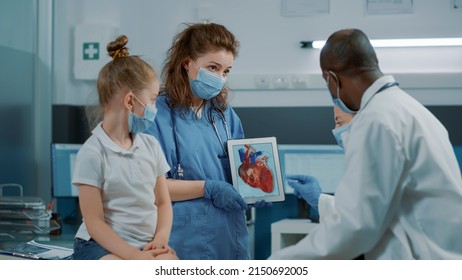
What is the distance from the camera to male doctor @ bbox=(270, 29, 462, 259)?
1.10 meters

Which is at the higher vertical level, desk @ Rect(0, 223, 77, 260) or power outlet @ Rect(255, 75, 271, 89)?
power outlet @ Rect(255, 75, 271, 89)

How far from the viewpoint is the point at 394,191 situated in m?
1.11

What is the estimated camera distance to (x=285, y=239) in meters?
3.00

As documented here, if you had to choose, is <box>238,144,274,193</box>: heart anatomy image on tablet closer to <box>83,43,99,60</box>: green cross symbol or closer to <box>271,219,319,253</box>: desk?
<box>83,43,99,60</box>: green cross symbol

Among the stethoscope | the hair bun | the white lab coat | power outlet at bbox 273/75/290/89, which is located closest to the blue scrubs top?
the stethoscope

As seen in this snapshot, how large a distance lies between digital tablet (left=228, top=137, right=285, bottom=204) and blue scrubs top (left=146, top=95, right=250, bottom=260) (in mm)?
47

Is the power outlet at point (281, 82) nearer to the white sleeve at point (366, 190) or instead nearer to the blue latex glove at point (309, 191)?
the blue latex glove at point (309, 191)

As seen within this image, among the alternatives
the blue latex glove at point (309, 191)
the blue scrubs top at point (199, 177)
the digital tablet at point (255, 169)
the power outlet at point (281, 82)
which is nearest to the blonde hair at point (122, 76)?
the blue scrubs top at point (199, 177)

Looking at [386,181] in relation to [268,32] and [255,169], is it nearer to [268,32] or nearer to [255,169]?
[255,169]

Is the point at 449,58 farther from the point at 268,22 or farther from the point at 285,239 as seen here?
the point at 285,239

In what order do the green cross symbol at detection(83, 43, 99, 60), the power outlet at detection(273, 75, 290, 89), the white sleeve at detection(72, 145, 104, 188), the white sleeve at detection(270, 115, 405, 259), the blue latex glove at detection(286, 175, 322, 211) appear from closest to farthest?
the white sleeve at detection(270, 115, 405, 259) → the white sleeve at detection(72, 145, 104, 188) → the blue latex glove at detection(286, 175, 322, 211) → the green cross symbol at detection(83, 43, 99, 60) → the power outlet at detection(273, 75, 290, 89)

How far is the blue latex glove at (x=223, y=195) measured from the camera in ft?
5.47

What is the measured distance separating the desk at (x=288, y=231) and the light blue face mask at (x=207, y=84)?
1291 mm
